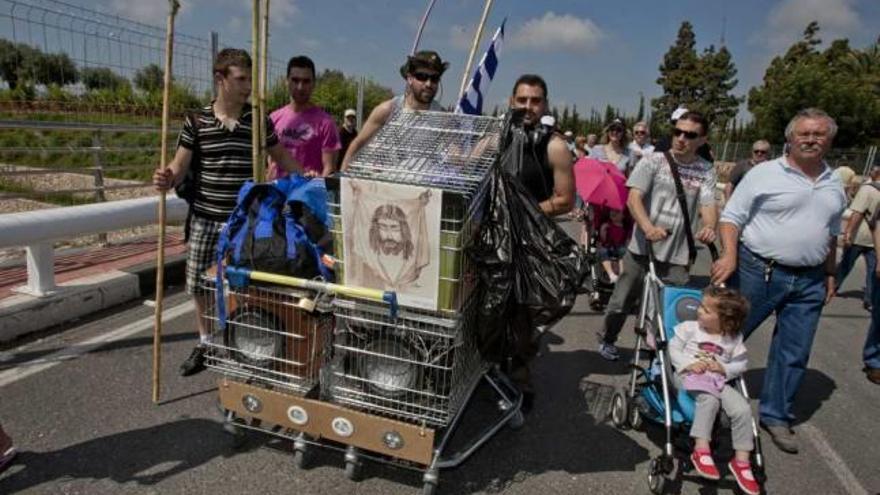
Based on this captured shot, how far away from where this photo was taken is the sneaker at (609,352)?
4938 mm

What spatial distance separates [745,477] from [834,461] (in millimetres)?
1117

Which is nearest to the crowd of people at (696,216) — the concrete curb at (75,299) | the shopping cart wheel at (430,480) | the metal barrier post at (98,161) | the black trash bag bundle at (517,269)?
the black trash bag bundle at (517,269)

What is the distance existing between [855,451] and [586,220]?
4072mm

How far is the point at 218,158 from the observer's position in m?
3.71

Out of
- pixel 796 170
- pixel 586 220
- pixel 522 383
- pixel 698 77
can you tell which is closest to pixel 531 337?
pixel 522 383

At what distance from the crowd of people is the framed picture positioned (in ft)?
2.50

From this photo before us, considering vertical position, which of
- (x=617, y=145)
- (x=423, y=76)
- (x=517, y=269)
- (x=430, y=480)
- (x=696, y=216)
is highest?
(x=423, y=76)

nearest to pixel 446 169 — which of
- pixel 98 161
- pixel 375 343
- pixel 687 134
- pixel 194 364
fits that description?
pixel 375 343

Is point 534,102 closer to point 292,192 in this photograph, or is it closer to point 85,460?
point 292,192

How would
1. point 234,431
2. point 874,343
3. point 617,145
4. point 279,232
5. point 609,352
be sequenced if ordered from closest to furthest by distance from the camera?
point 279,232 < point 234,431 < point 609,352 < point 874,343 < point 617,145

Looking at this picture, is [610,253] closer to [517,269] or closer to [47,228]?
[517,269]

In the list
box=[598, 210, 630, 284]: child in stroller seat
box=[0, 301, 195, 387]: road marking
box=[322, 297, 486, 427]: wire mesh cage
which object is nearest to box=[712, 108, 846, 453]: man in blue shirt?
box=[322, 297, 486, 427]: wire mesh cage

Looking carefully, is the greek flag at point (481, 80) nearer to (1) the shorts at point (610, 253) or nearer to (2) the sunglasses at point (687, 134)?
(2) the sunglasses at point (687, 134)

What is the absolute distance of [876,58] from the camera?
4900 centimetres
